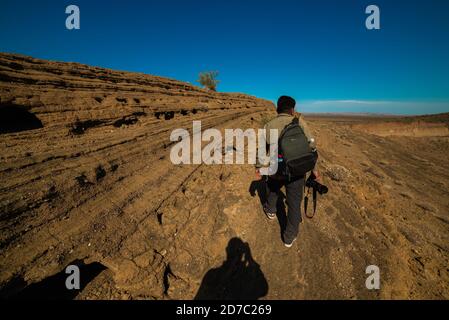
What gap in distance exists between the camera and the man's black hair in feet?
10.2

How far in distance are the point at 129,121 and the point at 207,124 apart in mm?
3745

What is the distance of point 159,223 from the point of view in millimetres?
3568

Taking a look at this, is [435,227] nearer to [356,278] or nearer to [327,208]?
[327,208]

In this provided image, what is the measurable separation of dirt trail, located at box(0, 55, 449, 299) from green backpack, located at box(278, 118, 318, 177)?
57.1 inches

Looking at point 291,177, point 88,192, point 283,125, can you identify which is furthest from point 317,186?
point 88,192

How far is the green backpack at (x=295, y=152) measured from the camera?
9.06 ft

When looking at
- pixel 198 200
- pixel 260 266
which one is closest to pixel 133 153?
pixel 198 200

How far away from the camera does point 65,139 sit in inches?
193

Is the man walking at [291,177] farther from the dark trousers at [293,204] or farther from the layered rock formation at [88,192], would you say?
the layered rock formation at [88,192]

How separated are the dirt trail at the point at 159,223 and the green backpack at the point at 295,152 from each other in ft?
4.76

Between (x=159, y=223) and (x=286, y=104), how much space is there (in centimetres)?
300

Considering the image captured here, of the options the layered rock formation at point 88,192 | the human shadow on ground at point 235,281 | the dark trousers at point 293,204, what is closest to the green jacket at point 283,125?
the dark trousers at point 293,204

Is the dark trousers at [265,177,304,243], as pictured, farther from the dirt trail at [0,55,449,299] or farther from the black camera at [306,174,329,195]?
the black camera at [306,174,329,195]

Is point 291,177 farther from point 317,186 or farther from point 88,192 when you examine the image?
point 88,192
